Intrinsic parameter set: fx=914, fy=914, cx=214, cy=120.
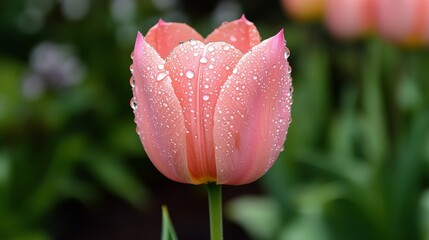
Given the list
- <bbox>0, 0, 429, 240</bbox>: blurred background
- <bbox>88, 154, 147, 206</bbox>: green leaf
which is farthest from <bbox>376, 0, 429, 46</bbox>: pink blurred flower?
<bbox>88, 154, 147, 206</bbox>: green leaf

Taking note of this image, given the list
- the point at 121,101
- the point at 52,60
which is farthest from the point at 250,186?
the point at 52,60

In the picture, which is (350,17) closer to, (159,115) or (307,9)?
(307,9)

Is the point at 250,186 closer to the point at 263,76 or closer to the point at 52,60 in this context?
the point at 52,60

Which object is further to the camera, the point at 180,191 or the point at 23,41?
the point at 23,41

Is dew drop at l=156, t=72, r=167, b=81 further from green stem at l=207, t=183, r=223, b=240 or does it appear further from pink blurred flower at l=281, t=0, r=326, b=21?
pink blurred flower at l=281, t=0, r=326, b=21

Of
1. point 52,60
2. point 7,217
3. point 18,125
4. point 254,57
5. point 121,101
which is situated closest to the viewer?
point 254,57

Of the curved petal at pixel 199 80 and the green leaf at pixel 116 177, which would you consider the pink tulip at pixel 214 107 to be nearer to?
the curved petal at pixel 199 80
